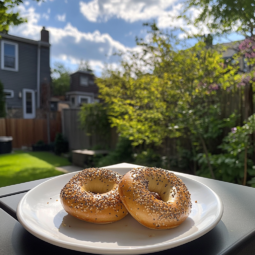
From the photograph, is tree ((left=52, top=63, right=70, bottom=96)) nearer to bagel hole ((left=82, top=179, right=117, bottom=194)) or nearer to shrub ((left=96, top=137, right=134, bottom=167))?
shrub ((left=96, top=137, right=134, bottom=167))

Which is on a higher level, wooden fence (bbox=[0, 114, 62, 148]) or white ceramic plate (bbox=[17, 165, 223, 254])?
white ceramic plate (bbox=[17, 165, 223, 254])

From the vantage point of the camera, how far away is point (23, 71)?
15.1m

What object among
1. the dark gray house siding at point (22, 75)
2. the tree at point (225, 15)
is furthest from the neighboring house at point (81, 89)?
the tree at point (225, 15)

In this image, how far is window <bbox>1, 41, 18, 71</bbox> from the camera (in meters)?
14.1

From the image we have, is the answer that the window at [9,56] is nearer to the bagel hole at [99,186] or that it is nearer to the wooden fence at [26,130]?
the wooden fence at [26,130]

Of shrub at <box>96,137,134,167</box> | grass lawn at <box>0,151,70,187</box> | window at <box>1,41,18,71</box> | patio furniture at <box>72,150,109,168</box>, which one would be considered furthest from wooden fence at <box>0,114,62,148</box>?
shrub at <box>96,137,134,167</box>

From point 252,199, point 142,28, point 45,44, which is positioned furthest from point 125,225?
point 45,44

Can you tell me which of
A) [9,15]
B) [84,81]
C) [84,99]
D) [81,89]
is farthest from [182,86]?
[84,81]

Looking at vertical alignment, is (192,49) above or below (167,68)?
above

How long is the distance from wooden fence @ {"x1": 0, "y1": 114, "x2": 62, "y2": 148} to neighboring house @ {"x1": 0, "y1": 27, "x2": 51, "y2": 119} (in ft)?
9.32

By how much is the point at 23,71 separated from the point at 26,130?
5049mm

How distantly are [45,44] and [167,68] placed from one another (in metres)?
14.4

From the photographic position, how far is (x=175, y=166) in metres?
4.52

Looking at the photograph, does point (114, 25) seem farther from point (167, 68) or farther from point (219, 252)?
point (219, 252)
